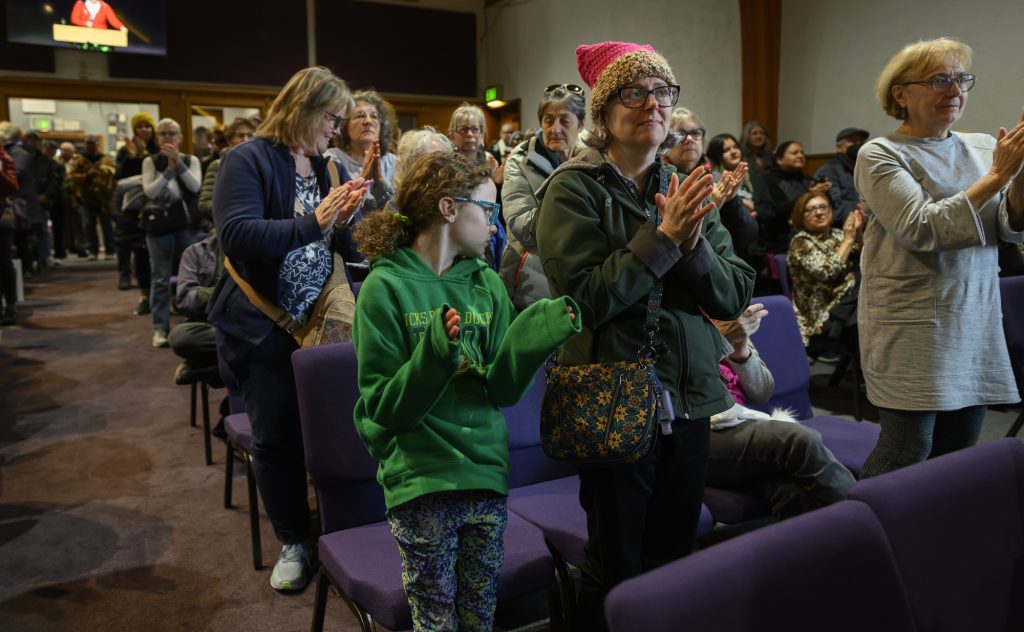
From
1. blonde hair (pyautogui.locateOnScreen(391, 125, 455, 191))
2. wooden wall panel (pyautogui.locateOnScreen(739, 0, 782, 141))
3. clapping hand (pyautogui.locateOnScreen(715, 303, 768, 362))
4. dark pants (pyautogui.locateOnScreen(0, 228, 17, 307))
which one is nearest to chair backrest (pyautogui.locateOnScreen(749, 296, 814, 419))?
clapping hand (pyautogui.locateOnScreen(715, 303, 768, 362))

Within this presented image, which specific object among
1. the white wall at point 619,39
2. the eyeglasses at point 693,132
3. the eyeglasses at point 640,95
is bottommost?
the eyeglasses at point 640,95

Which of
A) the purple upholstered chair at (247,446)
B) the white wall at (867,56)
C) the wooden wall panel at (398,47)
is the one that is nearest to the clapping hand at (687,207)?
the purple upholstered chair at (247,446)

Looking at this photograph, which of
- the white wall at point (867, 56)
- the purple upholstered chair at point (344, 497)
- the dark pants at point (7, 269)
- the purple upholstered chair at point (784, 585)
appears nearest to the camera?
the purple upholstered chair at point (784, 585)

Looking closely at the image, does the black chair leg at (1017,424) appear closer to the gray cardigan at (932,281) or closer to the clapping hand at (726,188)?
the gray cardigan at (932,281)

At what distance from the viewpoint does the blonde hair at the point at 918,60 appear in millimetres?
1981

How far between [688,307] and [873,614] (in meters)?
0.72

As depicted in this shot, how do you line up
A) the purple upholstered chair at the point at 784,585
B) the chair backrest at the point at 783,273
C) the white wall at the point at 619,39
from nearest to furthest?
1. the purple upholstered chair at the point at 784,585
2. the chair backrest at the point at 783,273
3. the white wall at the point at 619,39

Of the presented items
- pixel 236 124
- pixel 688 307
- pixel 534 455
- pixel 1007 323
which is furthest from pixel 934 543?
pixel 236 124

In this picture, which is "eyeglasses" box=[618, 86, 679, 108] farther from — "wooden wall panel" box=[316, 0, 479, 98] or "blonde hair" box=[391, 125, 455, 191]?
"wooden wall panel" box=[316, 0, 479, 98]

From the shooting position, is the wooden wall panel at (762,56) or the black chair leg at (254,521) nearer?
the black chair leg at (254,521)

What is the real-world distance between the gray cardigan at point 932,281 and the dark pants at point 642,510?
2.36ft

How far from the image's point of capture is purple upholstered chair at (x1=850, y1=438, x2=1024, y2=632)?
112 cm

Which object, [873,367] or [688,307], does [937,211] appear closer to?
[873,367]

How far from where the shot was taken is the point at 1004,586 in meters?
1.19
